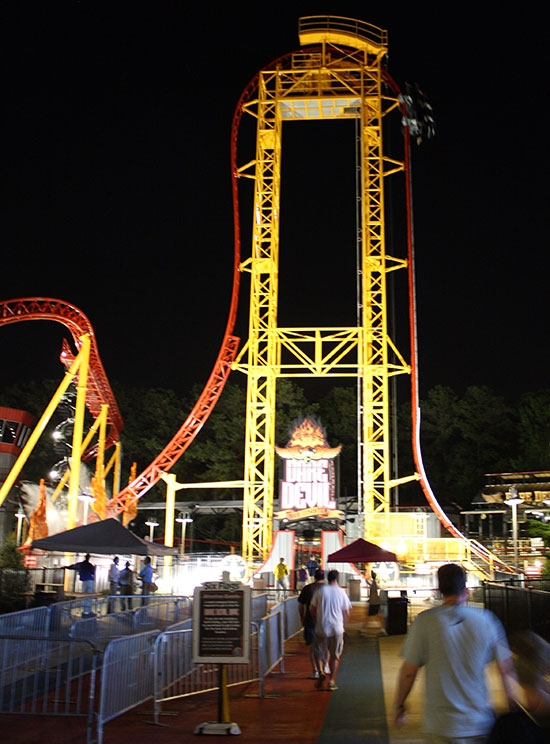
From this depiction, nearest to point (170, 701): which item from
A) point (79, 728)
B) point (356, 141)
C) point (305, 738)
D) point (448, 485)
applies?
point (79, 728)

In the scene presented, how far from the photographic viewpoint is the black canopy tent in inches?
551

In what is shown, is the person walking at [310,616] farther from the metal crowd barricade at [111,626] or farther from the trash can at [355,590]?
the trash can at [355,590]

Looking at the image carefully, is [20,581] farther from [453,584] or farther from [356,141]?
[356,141]

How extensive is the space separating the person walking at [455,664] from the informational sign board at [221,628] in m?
3.93

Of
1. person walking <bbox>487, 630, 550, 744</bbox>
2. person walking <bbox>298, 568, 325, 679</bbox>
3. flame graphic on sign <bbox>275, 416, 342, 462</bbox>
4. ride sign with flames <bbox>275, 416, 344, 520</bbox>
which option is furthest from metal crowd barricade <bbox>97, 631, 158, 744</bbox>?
flame graphic on sign <bbox>275, 416, 342, 462</bbox>

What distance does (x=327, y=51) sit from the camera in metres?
37.4

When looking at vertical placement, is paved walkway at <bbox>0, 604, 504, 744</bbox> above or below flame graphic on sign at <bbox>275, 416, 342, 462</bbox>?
Answer: below

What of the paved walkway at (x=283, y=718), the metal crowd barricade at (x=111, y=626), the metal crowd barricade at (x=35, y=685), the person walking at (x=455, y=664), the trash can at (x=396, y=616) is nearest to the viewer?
the person walking at (x=455, y=664)

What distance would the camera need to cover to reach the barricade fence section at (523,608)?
9922 mm

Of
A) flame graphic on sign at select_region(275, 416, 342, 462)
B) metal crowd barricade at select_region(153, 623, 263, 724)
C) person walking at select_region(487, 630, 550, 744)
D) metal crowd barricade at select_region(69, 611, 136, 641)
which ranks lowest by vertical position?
metal crowd barricade at select_region(153, 623, 263, 724)

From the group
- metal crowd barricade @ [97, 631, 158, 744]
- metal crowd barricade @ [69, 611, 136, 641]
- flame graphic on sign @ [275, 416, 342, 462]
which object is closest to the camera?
metal crowd barricade @ [97, 631, 158, 744]

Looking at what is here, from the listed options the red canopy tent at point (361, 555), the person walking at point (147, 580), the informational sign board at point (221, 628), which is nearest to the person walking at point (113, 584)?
the person walking at point (147, 580)

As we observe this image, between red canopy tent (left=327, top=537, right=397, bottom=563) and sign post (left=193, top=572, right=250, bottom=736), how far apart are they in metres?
9.64

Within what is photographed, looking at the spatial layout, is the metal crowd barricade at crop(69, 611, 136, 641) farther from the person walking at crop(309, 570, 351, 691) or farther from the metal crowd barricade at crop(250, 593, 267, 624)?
the metal crowd barricade at crop(250, 593, 267, 624)
